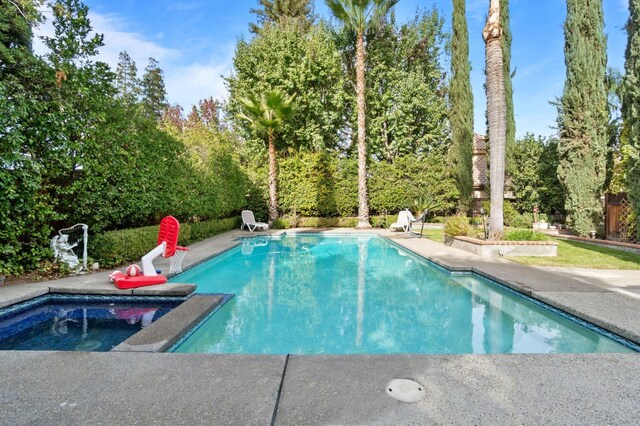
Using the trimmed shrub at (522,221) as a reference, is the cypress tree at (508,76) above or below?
above

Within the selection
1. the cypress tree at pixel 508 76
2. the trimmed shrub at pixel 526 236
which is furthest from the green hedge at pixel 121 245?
the cypress tree at pixel 508 76

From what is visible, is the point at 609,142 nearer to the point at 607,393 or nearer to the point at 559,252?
the point at 559,252

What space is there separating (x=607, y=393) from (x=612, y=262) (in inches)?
257

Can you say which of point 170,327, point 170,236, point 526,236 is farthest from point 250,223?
point 170,327

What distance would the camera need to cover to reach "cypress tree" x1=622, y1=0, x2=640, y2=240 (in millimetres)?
8172

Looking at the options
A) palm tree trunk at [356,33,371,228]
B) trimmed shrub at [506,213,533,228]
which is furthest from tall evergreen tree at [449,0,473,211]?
palm tree trunk at [356,33,371,228]

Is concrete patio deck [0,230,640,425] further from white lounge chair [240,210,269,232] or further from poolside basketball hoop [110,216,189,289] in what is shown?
white lounge chair [240,210,269,232]

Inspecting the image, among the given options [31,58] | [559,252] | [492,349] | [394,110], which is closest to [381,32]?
[394,110]

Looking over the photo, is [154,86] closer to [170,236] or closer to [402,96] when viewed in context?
[402,96]

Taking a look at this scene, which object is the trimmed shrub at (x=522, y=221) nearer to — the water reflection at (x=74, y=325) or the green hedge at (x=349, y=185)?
the green hedge at (x=349, y=185)

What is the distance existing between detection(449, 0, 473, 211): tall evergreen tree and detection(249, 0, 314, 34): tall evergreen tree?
1092 cm

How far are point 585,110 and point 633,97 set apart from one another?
13.4 ft

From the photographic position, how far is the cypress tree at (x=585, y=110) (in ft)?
37.8

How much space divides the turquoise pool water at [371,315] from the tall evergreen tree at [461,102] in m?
11.3
